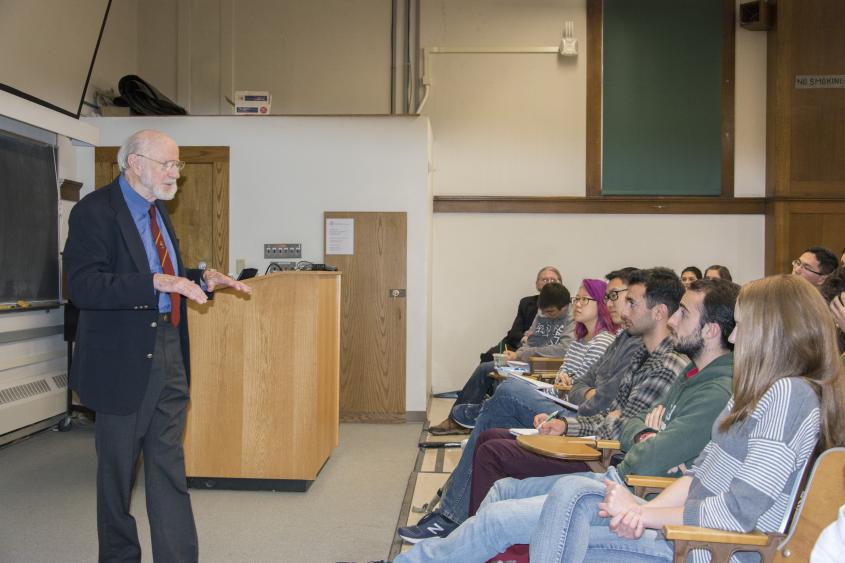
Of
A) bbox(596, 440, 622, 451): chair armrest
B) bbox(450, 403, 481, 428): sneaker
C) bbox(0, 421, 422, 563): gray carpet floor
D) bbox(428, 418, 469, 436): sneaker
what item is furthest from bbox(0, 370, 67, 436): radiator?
bbox(596, 440, 622, 451): chair armrest

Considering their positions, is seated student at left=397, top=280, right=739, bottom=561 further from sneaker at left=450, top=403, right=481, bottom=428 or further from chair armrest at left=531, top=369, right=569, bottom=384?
sneaker at left=450, top=403, right=481, bottom=428

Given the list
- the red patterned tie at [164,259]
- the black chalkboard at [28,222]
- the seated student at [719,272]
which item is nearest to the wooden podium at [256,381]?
the red patterned tie at [164,259]

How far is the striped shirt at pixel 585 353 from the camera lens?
154 inches

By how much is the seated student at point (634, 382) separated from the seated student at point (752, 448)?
908 mm

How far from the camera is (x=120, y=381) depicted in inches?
91.9

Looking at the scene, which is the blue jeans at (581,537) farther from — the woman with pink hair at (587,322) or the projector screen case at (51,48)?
the projector screen case at (51,48)

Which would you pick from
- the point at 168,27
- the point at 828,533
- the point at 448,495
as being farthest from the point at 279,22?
the point at 828,533

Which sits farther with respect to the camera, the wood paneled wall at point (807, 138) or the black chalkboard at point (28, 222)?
the wood paneled wall at point (807, 138)

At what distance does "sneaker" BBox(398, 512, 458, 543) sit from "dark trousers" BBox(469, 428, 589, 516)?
0.26m

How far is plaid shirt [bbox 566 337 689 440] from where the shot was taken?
2.86 m

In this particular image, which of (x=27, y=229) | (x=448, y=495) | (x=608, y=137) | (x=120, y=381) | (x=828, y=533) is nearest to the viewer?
(x=828, y=533)

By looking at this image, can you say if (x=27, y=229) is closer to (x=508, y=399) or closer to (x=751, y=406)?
(x=508, y=399)

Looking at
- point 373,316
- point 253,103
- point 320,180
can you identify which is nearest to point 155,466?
point 373,316

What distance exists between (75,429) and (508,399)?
11.5 ft
